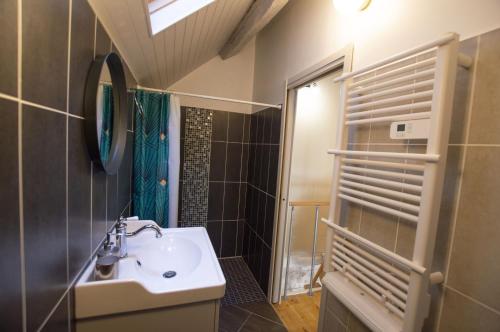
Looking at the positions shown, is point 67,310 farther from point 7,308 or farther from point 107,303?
point 7,308

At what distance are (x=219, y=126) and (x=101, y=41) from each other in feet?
5.94

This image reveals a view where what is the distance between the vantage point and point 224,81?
9.37ft

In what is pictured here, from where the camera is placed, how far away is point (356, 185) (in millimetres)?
1080

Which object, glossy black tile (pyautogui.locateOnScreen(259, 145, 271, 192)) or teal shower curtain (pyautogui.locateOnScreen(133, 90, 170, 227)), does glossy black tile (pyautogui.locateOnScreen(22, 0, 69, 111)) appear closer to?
teal shower curtain (pyautogui.locateOnScreen(133, 90, 170, 227))

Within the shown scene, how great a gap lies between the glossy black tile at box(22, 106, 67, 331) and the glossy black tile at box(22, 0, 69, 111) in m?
0.04

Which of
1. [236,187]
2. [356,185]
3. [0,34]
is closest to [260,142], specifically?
[236,187]

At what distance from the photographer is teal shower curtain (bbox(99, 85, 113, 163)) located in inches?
39.3

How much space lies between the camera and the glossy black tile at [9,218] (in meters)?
0.44

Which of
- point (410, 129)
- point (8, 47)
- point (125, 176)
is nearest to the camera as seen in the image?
point (8, 47)

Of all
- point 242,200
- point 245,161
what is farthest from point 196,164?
point 242,200

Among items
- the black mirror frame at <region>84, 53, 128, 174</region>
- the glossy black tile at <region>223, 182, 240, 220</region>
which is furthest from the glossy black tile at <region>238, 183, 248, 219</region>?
the black mirror frame at <region>84, 53, 128, 174</region>

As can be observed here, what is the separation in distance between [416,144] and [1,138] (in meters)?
1.20

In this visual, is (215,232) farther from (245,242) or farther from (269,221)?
(269,221)

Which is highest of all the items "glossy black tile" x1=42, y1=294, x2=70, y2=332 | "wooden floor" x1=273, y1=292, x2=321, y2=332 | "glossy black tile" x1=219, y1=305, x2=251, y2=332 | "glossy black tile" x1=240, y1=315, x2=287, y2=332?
"glossy black tile" x1=42, y1=294, x2=70, y2=332
